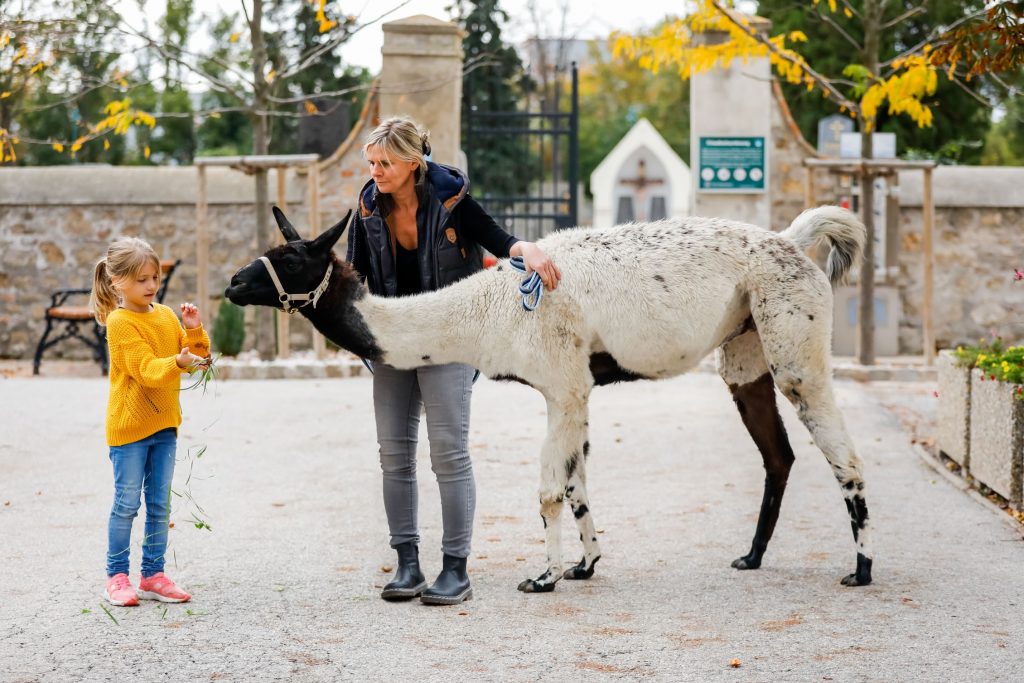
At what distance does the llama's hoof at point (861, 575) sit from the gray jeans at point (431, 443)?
1.53 m

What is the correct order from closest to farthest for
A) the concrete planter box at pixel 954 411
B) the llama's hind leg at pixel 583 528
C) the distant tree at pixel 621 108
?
the llama's hind leg at pixel 583 528, the concrete planter box at pixel 954 411, the distant tree at pixel 621 108

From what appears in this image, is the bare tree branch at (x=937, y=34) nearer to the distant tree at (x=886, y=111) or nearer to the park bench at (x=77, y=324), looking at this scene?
the park bench at (x=77, y=324)

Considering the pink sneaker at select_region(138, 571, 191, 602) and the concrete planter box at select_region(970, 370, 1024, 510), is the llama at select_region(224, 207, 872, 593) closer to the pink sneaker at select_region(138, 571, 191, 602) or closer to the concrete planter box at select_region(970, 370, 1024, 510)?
the pink sneaker at select_region(138, 571, 191, 602)

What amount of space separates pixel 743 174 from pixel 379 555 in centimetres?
945

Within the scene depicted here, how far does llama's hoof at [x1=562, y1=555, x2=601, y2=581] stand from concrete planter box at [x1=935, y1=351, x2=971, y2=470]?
319 centimetres

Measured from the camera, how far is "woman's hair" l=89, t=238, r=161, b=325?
4891mm

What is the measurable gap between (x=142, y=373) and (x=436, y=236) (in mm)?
1232

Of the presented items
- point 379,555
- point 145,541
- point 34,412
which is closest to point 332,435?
point 34,412

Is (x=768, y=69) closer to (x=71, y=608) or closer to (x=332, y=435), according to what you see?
(x=332, y=435)

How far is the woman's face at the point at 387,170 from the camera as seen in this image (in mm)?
4949

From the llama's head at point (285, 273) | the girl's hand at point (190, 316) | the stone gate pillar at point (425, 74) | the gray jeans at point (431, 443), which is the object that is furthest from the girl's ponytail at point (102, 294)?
the stone gate pillar at point (425, 74)

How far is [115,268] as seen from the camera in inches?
193

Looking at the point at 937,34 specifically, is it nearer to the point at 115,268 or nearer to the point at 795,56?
the point at 795,56

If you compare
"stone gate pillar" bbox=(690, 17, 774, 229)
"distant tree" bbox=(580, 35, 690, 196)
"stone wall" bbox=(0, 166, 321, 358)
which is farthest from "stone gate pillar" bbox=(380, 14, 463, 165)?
"distant tree" bbox=(580, 35, 690, 196)
